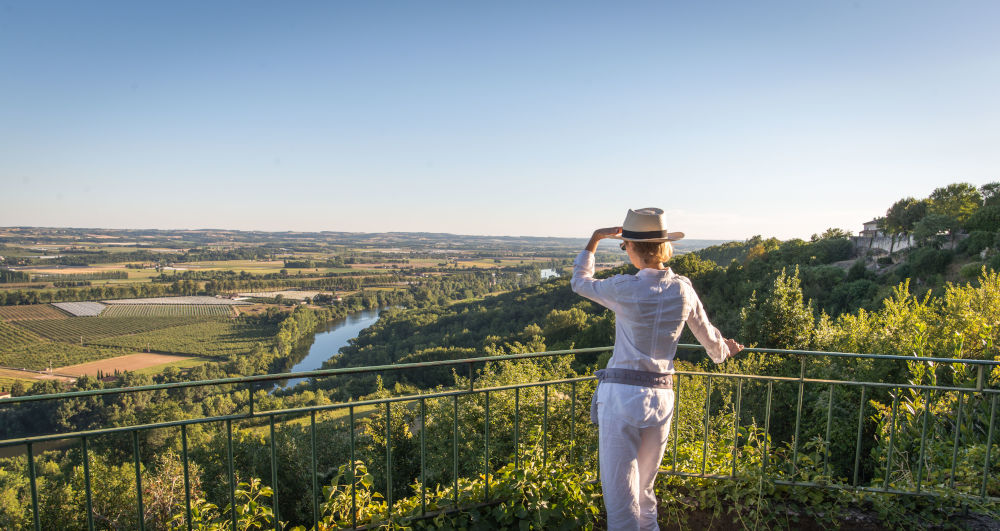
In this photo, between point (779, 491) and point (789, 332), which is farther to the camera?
point (789, 332)

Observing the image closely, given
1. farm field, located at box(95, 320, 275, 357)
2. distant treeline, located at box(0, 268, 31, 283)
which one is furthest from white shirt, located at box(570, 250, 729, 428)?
distant treeline, located at box(0, 268, 31, 283)

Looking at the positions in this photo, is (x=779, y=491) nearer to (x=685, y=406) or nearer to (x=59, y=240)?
(x=685, y=406)

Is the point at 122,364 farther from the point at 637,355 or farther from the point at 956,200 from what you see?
the point at 956,200

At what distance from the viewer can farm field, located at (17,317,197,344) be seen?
63344 millimetres

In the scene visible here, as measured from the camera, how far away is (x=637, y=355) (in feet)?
6.85

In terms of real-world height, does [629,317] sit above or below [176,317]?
above

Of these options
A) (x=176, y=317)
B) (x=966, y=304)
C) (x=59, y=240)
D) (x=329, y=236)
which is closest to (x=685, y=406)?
(x=966, y=304)

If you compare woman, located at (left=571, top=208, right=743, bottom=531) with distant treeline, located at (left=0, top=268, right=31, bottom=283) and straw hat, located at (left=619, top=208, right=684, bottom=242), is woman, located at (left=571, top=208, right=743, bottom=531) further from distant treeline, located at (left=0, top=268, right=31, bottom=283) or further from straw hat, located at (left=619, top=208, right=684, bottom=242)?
distant treeline, located at (left=0, top=268, right=31, bottom=283)

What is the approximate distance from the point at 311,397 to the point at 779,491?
38.5 m

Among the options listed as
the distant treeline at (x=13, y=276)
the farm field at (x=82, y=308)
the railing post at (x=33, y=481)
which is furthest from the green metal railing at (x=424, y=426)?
the distant treeline at (x=13, y=276)

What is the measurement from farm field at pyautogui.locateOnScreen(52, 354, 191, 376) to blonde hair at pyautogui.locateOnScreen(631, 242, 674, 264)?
60.3 metres

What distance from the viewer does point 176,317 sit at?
75875 mm

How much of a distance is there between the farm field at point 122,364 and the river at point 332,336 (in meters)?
13.6

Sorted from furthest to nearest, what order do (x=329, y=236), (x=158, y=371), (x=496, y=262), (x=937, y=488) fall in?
(x=329, y=236) → (x=496, y=262) → (x=158, y=371) → (x=937, y=488)
